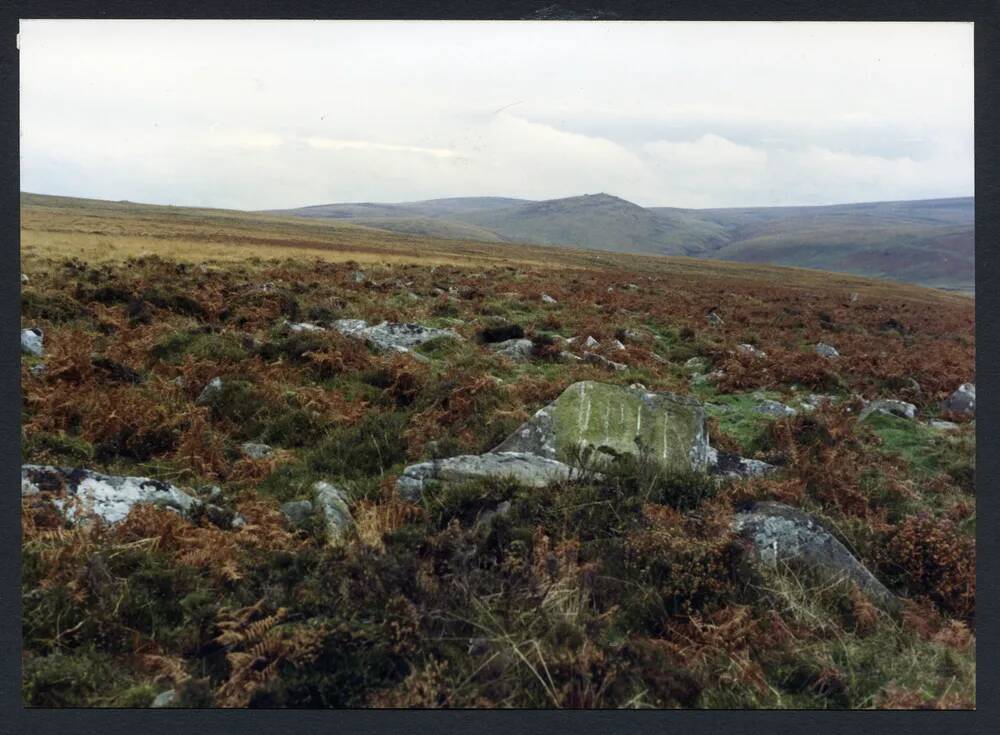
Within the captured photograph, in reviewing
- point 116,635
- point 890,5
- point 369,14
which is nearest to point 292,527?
point 116,635

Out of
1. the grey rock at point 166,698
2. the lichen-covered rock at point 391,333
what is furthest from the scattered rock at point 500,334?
the grey rock at point 166,698

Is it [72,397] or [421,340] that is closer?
[72,397]

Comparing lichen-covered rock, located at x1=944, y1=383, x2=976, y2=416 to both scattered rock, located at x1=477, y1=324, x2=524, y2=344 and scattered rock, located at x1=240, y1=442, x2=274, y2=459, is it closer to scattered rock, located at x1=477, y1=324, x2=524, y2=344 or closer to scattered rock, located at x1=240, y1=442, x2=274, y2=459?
scattered rock, located at x1=477, y1=324, x2=524, y2=344

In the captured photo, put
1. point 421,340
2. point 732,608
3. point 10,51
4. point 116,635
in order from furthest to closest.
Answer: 1. point 421,340
2. point 10,51
3. point 732,608
4. point 116,635

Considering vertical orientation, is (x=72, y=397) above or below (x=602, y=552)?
above

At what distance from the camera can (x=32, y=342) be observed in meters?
8.84

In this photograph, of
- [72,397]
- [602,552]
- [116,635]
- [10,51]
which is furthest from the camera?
[72,397]

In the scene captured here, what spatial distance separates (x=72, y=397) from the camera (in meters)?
7.02

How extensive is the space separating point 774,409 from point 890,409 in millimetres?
1727

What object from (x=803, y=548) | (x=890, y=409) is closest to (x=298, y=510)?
(x=803, y=548)

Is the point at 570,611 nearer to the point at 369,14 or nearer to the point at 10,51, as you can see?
the point at 369,14

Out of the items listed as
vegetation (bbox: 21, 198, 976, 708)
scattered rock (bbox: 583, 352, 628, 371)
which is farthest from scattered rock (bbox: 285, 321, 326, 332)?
scattered rock (bbox: 583, 352, 628, 371)

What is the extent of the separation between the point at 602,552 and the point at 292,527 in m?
2.41

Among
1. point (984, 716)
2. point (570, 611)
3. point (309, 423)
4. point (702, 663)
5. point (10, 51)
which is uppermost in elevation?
point (10, 51)
